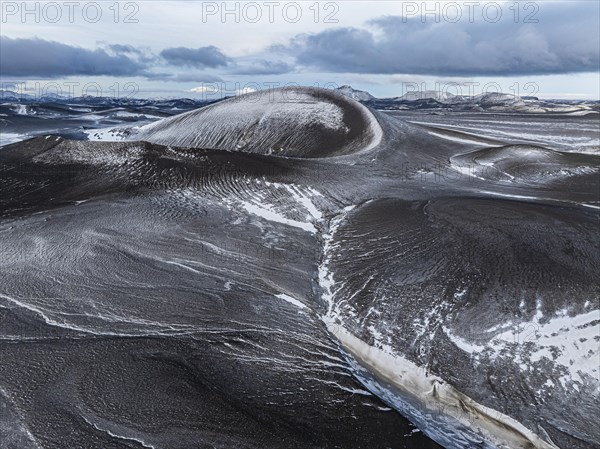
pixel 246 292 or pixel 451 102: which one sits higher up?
pixel 451 102

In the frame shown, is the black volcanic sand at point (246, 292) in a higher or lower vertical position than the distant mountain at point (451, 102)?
lower

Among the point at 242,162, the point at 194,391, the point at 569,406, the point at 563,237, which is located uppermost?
the point at 242,162

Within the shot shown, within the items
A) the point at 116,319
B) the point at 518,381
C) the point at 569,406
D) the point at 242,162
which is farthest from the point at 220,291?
the point at 242,162

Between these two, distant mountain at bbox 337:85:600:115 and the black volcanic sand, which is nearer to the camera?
the black volcanic sand

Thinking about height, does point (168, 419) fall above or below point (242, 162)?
below

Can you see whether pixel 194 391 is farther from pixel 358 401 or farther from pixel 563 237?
pixel 563 237

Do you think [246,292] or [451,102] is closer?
[246,292]

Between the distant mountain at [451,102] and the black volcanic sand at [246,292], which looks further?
the distant mountain at [451,102]

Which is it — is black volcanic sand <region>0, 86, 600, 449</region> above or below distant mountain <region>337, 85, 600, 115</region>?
below
